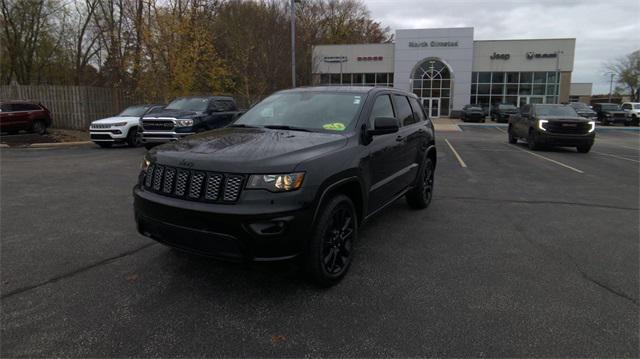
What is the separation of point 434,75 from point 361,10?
20826 millimetres

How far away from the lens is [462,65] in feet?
153

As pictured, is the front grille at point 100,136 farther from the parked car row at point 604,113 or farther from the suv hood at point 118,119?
the parked car row at point 604,113

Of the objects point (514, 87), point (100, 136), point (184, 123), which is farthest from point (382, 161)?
point (514, 87)

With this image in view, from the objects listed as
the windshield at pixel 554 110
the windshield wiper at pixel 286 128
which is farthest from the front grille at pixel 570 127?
the windshield wiper at pixel 286 128

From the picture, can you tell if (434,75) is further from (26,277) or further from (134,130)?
(26,277)

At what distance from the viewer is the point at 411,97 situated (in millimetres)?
6512

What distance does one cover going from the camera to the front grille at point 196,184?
324 cm

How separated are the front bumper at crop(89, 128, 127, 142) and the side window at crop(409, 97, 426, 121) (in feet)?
40.9

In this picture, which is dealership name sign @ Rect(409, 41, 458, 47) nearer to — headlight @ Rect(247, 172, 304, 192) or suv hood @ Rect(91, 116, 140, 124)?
suv hood @ Rect(91, 116, 140, 124)

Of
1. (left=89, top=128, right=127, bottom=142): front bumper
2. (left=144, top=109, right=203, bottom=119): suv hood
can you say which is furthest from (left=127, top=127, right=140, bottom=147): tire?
(left=144, top=109, right=203, bottom=119): suv hood

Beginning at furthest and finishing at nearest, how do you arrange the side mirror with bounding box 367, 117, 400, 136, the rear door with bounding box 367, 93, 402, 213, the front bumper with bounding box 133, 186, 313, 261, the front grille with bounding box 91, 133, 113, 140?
the front grille with bounding box 91, 133, 113, 140 < the rear door with bounding box 367, 93, 402, 213 < the side mirror with bounding box 367, 117, 400, 136 < the front bumper with bounding box 133, 186, 313, 261

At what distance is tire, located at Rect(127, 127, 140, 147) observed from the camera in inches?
627

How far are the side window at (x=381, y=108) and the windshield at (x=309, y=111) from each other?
20 cm

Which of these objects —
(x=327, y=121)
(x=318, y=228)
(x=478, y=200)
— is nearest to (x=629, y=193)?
(x=478, y=200)
